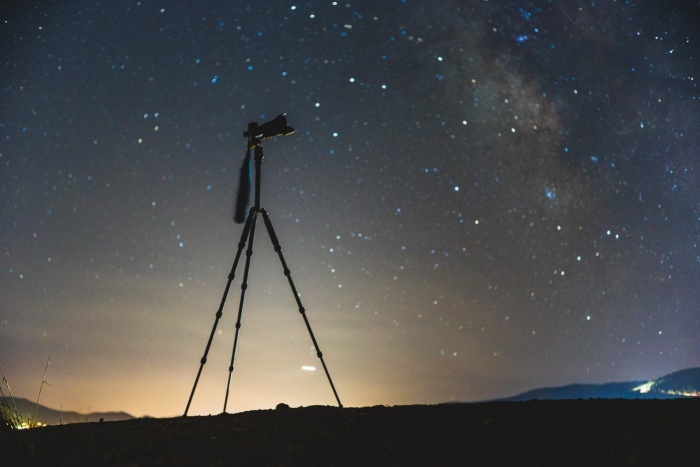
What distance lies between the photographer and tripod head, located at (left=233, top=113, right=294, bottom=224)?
4988 mm

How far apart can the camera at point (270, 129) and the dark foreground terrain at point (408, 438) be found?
2.62m

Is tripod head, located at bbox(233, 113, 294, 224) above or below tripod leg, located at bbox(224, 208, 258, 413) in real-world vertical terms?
above

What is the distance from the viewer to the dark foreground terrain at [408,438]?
2.56m

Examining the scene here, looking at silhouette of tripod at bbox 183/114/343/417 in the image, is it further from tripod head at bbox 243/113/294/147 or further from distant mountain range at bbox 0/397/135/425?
distant mountain range at bbox 0/397/135/425

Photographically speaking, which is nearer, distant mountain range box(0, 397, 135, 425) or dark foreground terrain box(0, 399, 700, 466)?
dark foreground terrain box(0, 399, 700, 466)

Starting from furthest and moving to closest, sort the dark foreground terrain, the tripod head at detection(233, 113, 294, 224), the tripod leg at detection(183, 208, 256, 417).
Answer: the tripod head at detection(233, 113, 294, 224) < the tripod leg at detection(183, 208, 256, 417) < the dark foreground terrain

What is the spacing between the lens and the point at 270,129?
5.06 meters

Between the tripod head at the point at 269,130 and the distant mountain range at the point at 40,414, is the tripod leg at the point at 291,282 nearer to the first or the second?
the tripod head at the point at 269,130

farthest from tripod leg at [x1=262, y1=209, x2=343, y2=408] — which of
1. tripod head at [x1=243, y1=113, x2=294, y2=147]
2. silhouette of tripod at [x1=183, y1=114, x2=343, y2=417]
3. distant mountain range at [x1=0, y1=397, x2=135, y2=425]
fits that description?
distant mountain range at [x1=0, y1=397, x2=135, y2=425]

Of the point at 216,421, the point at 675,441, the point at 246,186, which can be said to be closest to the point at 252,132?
the point at 246,186

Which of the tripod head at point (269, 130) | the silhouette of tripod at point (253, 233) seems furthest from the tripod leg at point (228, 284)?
the tripod head at point (269, 130)

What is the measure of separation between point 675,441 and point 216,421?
10.4 ft

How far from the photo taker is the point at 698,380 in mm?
27734

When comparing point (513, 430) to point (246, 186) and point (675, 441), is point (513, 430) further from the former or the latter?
point (246, 186)
